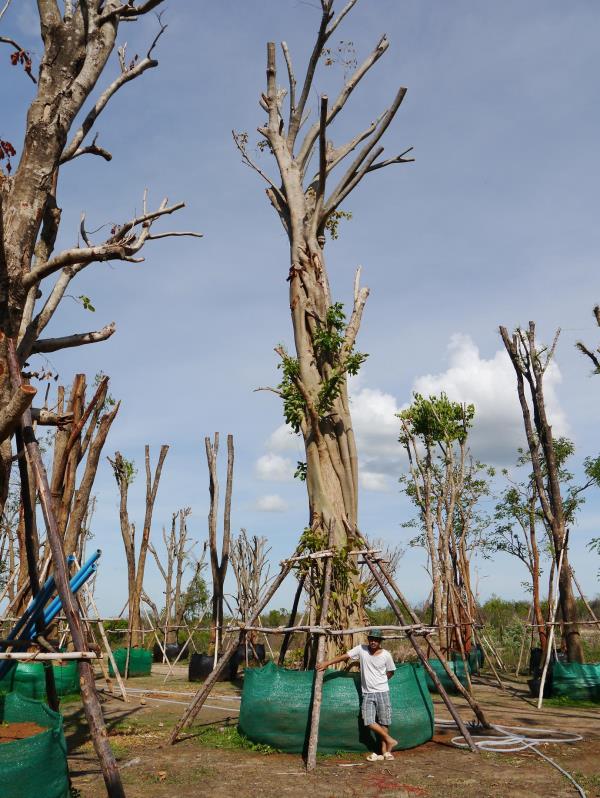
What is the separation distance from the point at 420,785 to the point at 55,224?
587 centimetres

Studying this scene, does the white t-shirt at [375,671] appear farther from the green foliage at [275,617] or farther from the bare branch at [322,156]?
the green foliage at [275,617]

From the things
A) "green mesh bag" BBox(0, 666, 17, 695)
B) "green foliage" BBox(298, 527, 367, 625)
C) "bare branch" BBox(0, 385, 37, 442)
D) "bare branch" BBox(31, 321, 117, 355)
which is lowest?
"green mesh bag" BBox(0, 666, 17, 695)

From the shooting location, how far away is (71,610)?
474cm

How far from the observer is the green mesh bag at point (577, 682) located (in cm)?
1096

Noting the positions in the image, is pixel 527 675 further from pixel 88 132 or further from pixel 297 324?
pixel 88 132

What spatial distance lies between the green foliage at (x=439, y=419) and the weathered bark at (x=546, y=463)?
140 centimetres

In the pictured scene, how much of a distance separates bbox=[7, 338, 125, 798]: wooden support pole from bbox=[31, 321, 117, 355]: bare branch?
0.84m

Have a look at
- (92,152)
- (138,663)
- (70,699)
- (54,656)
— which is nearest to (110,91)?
(92,152)

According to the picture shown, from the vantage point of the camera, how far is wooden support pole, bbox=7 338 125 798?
4422 mm

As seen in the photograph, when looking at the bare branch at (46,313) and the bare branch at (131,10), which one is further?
the bare branch at (131,10)

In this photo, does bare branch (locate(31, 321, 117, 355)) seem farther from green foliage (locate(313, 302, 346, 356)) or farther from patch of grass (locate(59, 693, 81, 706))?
patch of grass (locate(59, 693, 81, 706))

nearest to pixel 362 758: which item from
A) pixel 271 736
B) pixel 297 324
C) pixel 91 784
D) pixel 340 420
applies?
pixel 271 736

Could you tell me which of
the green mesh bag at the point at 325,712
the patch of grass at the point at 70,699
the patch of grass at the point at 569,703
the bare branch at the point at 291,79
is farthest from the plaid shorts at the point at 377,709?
the bare branch at the point at 291,79

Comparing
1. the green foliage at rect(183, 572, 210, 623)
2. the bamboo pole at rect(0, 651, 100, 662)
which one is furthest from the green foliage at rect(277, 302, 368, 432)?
the green foliage at rect(183, 572, 210, 623)
